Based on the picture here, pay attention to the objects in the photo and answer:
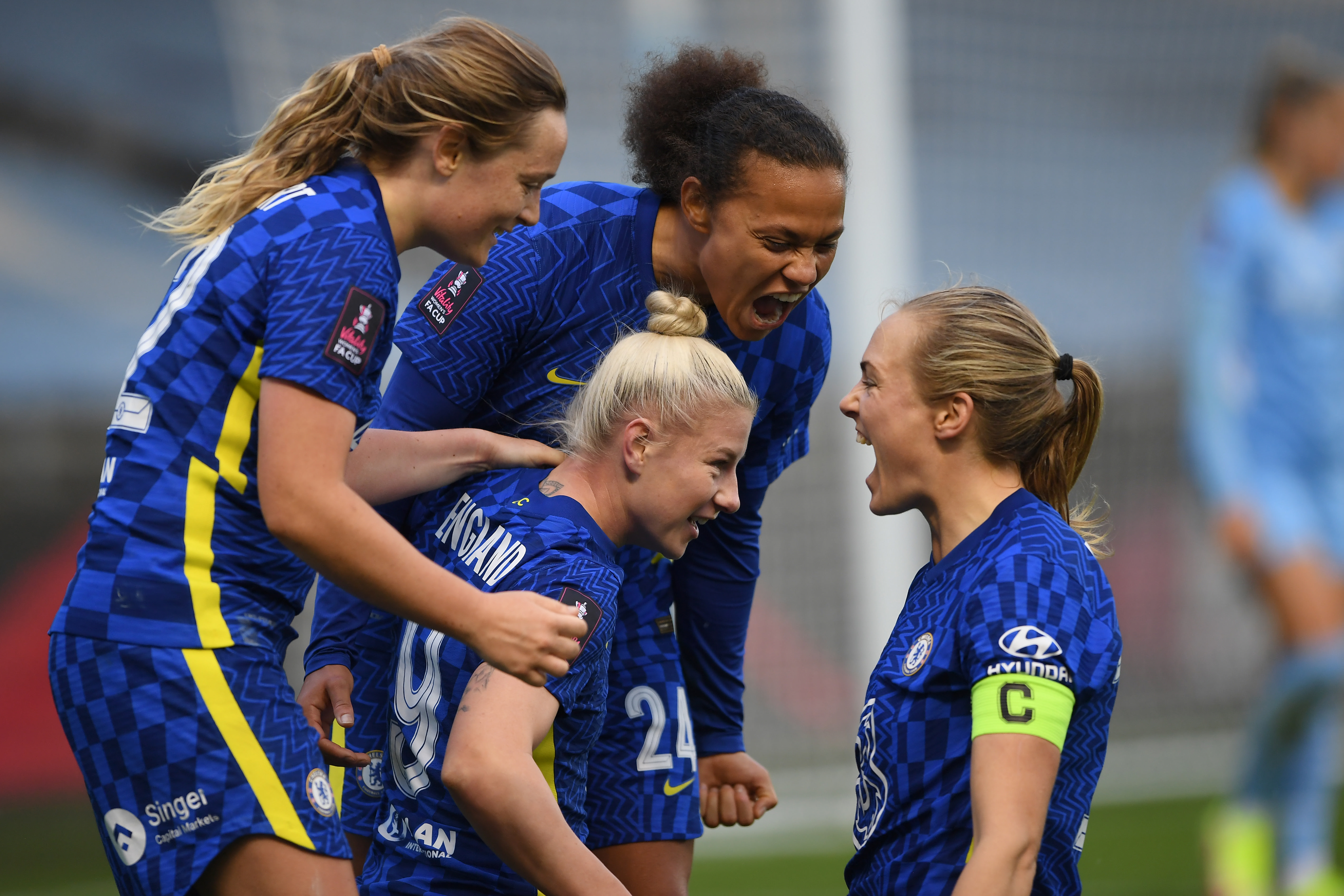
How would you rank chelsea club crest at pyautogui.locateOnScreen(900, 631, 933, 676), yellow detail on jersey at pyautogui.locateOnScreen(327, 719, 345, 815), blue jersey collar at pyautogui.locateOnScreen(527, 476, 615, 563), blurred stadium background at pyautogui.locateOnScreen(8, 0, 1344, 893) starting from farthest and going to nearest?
blurred stadium background at pyautogui.locateOnScreen(8, 0, 1344, 893), yellow detail on jersey at pyautogui.locateOnScreen(327, 719, 345, 815), blue jersey collar at pyautogui.locateOnScreen(527, 476, 615, 563), chelsea club crest at pyautogui.locateOnScreen(900, 631, 933, 676)

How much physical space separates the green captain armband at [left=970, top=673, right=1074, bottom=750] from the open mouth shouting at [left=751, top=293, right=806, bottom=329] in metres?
0.99

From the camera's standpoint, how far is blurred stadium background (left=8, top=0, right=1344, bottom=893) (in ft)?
25.3

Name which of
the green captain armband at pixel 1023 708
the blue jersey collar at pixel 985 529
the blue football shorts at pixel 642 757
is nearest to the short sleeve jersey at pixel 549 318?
the blue football shorts at pixel 642 757

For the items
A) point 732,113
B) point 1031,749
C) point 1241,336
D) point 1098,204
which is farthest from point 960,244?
point 1031,749

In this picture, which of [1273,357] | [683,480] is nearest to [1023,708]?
[683,480]

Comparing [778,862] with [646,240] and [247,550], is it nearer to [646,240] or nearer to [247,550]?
[646,240]

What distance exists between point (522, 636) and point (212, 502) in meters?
0.53

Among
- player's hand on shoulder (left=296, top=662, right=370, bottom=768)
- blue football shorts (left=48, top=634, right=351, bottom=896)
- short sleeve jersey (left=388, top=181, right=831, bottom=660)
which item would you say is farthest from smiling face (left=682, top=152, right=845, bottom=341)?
blue football shorts (left=48, top=634, right=351, bottom=896)

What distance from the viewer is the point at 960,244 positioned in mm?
11766

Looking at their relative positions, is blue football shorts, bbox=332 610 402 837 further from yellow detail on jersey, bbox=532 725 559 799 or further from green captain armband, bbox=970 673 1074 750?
green captain armband, bbox=970 673 1074 750

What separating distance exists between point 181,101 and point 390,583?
1770 cm

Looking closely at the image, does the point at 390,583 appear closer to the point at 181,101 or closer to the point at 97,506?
the point at 97,506

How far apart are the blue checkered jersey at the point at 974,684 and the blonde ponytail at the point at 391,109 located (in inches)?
41.4

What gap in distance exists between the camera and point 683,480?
8.05 ft
